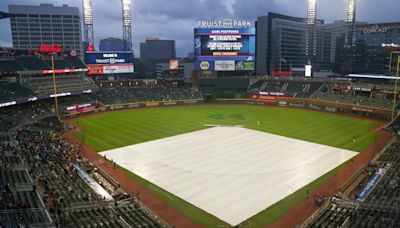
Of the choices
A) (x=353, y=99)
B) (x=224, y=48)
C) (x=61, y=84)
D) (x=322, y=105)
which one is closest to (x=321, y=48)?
(x=224, y=48)

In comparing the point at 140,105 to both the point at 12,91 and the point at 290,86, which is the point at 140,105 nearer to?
the point at 12,91

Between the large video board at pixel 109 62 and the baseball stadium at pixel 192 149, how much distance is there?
272mm

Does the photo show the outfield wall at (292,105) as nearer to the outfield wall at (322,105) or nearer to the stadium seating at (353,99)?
the outfield wall at (322,105)

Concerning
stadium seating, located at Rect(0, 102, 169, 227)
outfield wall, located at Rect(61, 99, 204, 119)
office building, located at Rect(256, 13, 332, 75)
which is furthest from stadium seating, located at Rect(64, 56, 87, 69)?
office building, located at Rect(256, 13, 332, 75)

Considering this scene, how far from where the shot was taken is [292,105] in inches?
2923

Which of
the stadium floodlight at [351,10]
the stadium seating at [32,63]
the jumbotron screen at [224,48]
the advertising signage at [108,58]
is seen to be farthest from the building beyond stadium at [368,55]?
the stadium seating at [32,63]

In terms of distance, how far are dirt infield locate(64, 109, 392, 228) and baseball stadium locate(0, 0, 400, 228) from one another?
4.6 inches

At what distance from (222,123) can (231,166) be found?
2265 centimetres

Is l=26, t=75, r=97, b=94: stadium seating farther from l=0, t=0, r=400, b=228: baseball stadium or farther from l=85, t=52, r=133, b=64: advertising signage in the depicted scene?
l=85, t=52, r=133, b=64: advertising signage

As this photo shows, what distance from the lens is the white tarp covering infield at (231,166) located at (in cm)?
2462

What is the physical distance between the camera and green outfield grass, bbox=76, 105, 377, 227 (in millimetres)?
24156

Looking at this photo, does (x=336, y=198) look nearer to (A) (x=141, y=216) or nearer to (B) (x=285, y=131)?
(A) (x=141, y=216)

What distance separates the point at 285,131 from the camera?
47.5m

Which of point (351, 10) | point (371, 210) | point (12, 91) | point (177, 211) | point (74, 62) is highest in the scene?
point (351, 10)
